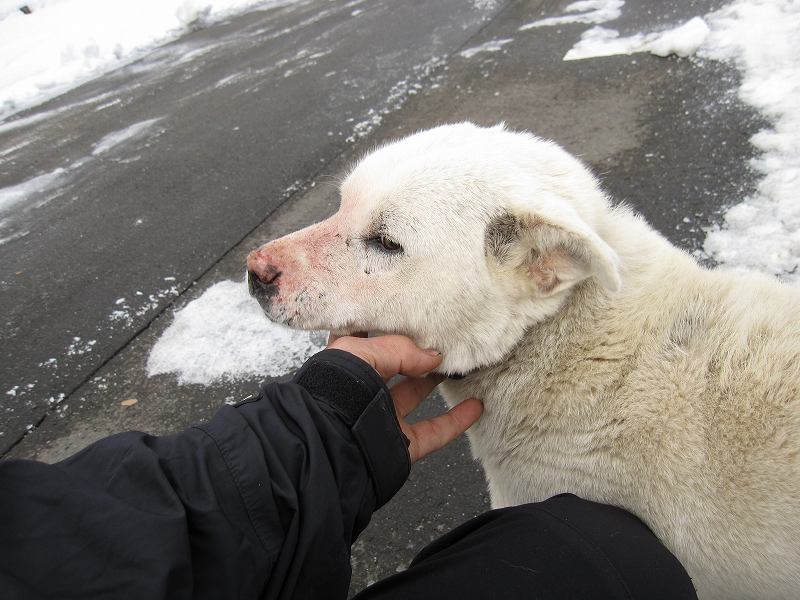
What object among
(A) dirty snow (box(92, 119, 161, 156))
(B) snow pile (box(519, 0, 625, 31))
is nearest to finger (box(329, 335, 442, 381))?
(A) dirty snow (box(92, 119, 161, 156))

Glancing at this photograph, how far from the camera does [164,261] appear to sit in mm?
5043

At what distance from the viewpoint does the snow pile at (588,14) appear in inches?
310

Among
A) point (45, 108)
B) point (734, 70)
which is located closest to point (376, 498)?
point (734, 70)

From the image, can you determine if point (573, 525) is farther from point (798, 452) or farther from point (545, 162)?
point (545, 162)

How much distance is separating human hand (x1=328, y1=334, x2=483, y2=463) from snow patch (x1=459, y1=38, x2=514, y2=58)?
6864 mm

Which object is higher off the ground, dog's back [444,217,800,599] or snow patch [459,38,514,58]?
dog's back [444,217,800,599]

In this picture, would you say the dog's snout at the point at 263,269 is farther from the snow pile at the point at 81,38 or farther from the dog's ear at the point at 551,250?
the snow pile at the point at 81,38

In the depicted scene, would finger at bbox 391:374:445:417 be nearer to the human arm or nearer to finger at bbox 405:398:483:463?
finger at bbox 405:398:483:463

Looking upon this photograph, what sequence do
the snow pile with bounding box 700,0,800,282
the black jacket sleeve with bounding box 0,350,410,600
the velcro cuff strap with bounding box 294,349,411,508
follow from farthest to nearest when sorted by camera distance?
the snow pile with bounding box 700,0,800,282 < the velcro cuff strap with bounding box 294,349,411,508 < the black jacket sleeve with bounding box 0,350,410,600

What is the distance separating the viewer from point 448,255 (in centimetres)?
201

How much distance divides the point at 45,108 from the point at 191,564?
12.2 meters

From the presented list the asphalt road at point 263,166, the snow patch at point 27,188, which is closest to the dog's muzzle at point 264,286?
the asphalt road at point 263,166

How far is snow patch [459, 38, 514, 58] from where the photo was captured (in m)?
7.82

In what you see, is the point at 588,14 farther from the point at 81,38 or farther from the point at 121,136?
the point at 81,38
